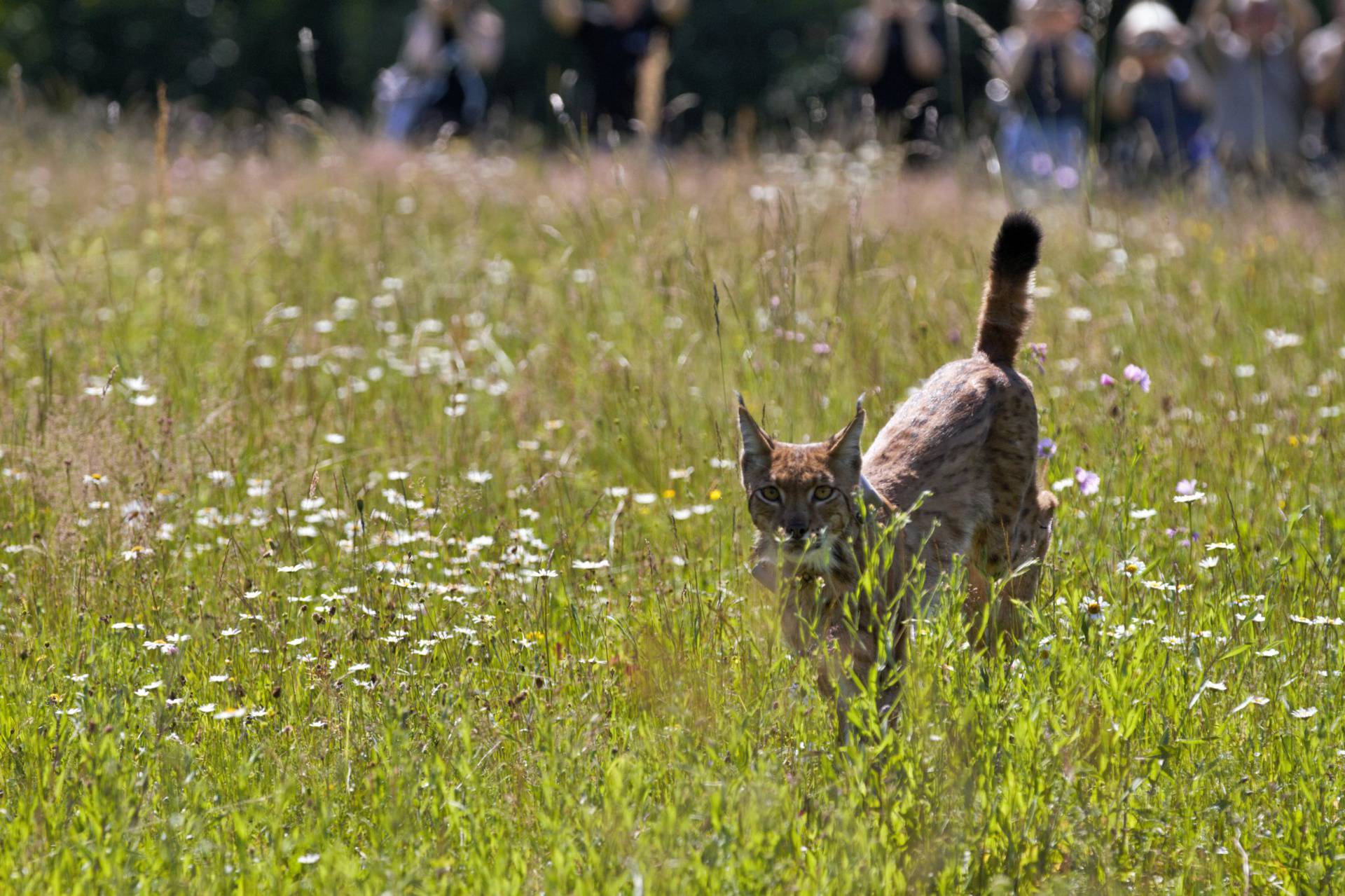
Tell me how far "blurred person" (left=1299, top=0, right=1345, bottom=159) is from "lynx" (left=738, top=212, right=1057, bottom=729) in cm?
905

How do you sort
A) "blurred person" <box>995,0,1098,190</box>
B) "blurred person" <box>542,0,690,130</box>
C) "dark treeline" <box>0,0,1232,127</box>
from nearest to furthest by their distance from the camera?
"blurred person" <box>995,0,1098,190</box> → "blurred person" <box>542,0,690,130</box> → "dark treeline" <box>0,0,1232,127</box>

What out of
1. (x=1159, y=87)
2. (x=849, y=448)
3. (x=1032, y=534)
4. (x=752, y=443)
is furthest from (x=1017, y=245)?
(x=1159, y=87)

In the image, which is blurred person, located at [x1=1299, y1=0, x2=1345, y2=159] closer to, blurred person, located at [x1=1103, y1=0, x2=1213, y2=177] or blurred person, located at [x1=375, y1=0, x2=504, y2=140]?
blurred person, located at [x1=1103, y1=0, x2=1213, y2=177]

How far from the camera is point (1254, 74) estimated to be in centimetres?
1133

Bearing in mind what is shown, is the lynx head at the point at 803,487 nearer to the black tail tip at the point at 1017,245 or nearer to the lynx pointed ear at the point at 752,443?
the lynx pointed ear at the point at 752,443

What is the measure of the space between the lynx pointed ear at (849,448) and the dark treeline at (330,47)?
20667 mm

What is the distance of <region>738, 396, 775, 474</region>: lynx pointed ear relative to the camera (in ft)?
13.0

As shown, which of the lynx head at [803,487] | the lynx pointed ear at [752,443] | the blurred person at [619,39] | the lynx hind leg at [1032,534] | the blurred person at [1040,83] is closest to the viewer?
the lynx head at [803,487]

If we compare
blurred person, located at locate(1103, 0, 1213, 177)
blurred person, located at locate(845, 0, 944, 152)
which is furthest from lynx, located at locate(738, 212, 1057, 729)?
blurred person, located at locate(845, 0, 944, 152)

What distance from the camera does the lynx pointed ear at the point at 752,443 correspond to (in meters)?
3.95

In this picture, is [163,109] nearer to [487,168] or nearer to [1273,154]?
[487,168]

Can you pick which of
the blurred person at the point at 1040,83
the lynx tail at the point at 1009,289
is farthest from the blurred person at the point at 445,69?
the lynx tail at the point at 1009,289

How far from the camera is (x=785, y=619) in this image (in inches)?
148

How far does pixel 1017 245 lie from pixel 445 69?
9.90 metres
